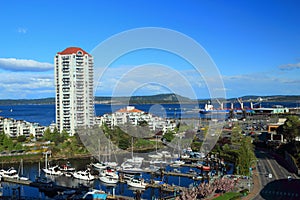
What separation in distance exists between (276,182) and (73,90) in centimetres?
1120

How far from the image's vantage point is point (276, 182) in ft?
25.6

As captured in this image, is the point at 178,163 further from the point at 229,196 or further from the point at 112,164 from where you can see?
the point at 229,196

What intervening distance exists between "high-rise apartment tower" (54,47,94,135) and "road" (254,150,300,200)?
350 inches

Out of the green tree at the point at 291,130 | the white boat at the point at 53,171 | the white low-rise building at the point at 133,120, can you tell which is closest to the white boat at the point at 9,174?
the white boat at the point at 53,171

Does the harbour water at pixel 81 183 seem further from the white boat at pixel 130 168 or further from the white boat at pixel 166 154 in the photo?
the white boat at pixel 166 154

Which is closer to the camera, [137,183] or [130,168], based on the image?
[137,183]

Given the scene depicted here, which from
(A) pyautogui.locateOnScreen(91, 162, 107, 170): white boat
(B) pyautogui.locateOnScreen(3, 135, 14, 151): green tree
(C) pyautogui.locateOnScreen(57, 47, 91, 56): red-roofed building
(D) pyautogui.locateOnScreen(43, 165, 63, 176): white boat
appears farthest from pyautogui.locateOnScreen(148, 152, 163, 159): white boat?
(C) pyautogui.locateOnScreen(57, 47, 91, 56): red-roofed building

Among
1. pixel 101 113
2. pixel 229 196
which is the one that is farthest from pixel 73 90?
pixel 101 113

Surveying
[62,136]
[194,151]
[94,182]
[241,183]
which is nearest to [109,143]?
[62,136]

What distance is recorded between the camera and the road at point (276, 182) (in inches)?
263

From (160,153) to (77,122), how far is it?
16.7 feet

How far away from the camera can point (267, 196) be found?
6.61m

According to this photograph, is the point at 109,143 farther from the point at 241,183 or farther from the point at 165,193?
the point at 241,183

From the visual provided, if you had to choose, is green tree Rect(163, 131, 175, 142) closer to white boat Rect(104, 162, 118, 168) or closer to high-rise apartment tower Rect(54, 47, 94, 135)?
high-rise apartment tower Rect(54, 47, 94, 135)
